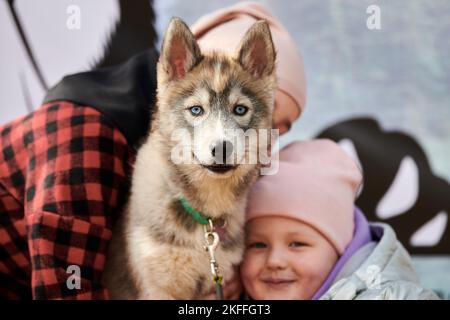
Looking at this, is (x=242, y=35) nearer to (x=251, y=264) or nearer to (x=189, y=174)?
(x=189, y=174)

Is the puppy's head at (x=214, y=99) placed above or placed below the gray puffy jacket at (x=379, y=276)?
above

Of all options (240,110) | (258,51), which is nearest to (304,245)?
(240,110)

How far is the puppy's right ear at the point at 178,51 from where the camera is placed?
1.63 meters

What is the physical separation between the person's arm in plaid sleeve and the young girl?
0.50m

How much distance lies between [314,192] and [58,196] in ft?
2.85

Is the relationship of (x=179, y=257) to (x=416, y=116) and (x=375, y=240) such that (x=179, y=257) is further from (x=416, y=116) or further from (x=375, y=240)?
(x=416, y=116)

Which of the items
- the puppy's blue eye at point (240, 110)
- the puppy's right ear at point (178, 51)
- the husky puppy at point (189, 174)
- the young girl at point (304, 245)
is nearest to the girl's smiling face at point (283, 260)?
the young girl at point (304, 245)

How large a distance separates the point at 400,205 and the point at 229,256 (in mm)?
1099

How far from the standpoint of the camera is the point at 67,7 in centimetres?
231

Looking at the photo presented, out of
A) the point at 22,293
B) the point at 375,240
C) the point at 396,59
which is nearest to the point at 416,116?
the point at 396,59

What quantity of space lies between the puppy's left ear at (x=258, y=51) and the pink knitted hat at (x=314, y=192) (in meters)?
0.41

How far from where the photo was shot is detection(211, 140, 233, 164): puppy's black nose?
4.89ft

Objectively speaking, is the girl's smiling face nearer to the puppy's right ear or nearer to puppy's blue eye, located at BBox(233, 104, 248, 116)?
puppy's blue eye, located at BBox(233, 104, 248, 116)

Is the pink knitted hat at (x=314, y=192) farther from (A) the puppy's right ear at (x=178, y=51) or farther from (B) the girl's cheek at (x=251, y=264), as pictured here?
(A) the puppy's right ear at (x=178, y=51)
